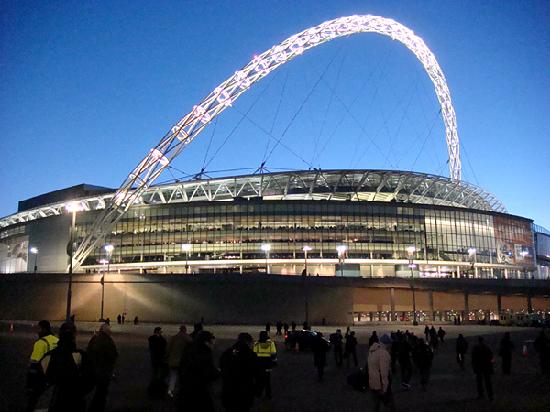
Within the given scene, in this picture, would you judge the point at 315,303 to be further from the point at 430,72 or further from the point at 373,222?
the point at 430,72

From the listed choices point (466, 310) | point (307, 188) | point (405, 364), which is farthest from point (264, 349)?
point (307, 188)

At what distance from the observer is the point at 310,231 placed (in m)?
93.8

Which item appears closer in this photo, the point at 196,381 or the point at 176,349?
the point at 196,381

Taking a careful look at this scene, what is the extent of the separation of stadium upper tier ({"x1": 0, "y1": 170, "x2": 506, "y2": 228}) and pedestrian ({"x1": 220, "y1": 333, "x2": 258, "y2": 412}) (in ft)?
288

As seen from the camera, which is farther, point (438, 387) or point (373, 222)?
point (373, 222)

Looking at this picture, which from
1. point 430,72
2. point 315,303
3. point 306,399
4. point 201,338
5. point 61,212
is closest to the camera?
point 201,338

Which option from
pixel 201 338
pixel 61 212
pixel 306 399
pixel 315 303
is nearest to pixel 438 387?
pixel 306 399

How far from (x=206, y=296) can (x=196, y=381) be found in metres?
62.3

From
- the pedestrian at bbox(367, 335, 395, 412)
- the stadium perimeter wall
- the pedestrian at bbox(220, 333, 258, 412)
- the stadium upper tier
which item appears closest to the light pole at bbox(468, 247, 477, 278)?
the stadium upper tier

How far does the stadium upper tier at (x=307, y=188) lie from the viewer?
98000mm

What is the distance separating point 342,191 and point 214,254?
980 inches

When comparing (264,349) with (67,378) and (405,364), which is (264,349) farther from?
(67,378)

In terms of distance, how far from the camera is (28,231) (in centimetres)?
11019

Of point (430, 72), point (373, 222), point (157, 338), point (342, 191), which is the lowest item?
point (157, 338)
